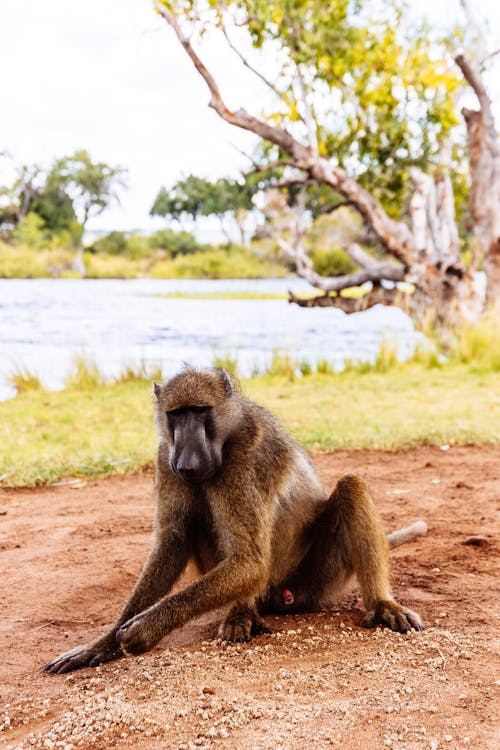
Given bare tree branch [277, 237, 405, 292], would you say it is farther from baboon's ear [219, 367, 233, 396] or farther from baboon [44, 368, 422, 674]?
baboon's ear [219, 367, 233, 396]

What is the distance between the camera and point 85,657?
2797mm

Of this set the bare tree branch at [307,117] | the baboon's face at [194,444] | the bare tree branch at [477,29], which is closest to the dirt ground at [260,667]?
the baboon's face at [194,444]

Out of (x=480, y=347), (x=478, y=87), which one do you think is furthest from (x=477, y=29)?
(x=480, y=347)

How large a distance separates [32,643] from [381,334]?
9.34 m

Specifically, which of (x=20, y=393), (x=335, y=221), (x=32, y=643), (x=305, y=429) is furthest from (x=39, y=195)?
(x=32, y=643)

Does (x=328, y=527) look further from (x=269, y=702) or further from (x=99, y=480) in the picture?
(x=99, y=480)

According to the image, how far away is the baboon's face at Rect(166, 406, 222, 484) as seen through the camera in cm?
265

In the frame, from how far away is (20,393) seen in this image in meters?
10.5

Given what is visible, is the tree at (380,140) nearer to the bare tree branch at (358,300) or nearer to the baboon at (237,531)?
the bare tree branch at (358,300)

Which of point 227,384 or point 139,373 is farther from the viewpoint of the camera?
point 139,373

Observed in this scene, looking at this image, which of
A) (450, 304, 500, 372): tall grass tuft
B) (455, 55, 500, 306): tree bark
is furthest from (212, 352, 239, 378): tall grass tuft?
(455, 55, 500, 306): tree bark

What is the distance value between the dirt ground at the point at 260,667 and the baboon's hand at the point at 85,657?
0.18 feet

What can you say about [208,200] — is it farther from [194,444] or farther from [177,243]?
[194,444]

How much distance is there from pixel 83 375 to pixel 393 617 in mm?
8428
